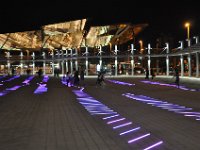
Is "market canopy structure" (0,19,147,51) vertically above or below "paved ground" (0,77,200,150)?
above

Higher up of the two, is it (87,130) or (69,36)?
(69,36)

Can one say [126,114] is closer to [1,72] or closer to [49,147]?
[49,147]

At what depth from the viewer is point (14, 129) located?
9.76m

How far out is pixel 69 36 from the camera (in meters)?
74.4

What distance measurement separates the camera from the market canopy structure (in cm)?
7119

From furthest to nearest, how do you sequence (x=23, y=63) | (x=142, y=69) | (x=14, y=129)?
(x=23, y=63)
(x=142, y=69)
(x=14, y=129)

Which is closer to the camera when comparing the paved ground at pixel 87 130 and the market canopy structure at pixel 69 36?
the paved ground at pixel 87 130

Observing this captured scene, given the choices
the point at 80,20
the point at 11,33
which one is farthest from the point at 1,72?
the point at 80,20

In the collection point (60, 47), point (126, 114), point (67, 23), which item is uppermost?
point (67, 23)

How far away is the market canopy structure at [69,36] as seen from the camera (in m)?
71.2

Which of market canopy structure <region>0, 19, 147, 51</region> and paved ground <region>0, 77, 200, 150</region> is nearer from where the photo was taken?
paved ground <region>0, 77, 200, 150</region>

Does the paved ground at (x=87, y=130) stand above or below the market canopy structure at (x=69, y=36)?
below

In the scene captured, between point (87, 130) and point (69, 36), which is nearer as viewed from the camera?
point (87, 130)

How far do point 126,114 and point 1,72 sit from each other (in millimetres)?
62496
